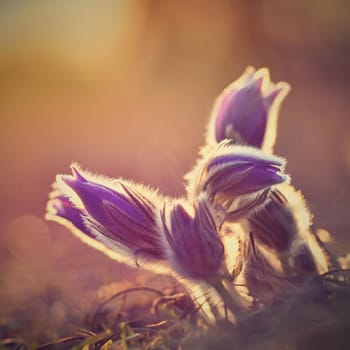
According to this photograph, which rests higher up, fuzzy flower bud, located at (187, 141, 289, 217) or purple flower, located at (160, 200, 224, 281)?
fuzzy flower bud, located at (187, 141, 289, 217)

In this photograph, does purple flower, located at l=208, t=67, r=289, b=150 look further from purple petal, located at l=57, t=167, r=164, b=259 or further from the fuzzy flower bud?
purple petal, located at l=57, t=167, r=164, b=259

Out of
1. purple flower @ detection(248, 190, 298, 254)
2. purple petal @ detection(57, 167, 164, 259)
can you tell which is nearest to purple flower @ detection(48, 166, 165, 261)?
purple petal @ detection(57, 167, 164, 259)

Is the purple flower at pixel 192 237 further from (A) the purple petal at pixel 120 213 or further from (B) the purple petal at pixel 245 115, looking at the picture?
(B) the purple petal at pixel 245 115

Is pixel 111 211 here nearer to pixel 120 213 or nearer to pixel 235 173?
pixel 120 213

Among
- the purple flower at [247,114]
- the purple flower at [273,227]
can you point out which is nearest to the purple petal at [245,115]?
the purple flower at [247,114]

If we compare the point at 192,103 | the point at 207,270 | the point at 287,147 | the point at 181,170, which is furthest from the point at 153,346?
the point at 192,103

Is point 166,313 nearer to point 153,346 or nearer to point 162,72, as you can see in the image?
point 153,346

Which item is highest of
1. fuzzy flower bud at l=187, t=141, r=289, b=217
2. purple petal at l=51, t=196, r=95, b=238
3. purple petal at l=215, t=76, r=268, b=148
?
purple petal at l=215, t=76, r=268, b=148
